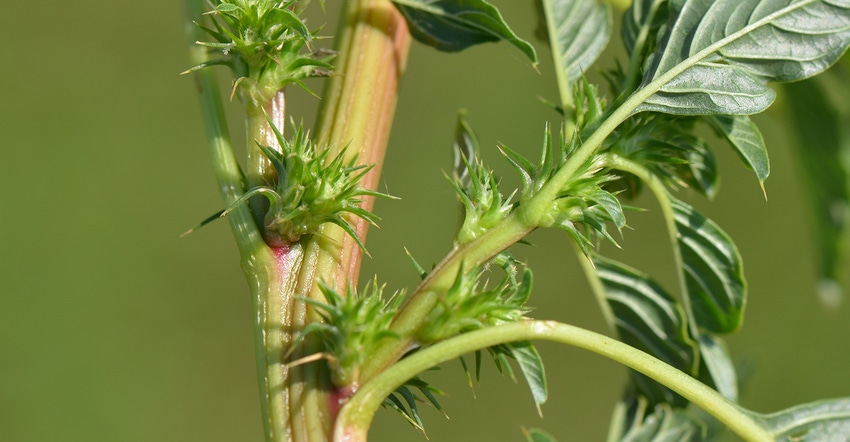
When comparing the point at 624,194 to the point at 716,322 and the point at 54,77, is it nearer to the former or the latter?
the point at 716,322

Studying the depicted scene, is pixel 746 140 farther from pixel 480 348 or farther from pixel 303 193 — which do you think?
pixel 303 193

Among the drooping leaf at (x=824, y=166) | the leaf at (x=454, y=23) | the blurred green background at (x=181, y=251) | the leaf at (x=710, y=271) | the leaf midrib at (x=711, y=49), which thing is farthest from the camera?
A: the blurred green background at (x=181, y=251)

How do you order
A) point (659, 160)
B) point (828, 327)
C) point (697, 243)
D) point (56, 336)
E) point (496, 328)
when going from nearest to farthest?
point (496, 328)
point (659, 160)
point (697, 243)
point (56, 336)
point (828, 327)

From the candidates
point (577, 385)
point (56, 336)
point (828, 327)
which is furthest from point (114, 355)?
point (828, 327)

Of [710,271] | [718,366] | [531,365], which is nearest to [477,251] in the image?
[531,365]

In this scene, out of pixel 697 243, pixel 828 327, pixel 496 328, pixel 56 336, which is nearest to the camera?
pixel 496 328

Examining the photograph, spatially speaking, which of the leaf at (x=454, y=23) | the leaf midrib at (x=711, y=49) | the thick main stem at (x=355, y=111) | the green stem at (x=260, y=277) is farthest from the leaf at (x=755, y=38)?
the green stem at (x=260, y=277)

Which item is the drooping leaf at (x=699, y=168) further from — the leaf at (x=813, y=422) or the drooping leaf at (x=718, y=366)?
the leaf at (x=813, y=422)
